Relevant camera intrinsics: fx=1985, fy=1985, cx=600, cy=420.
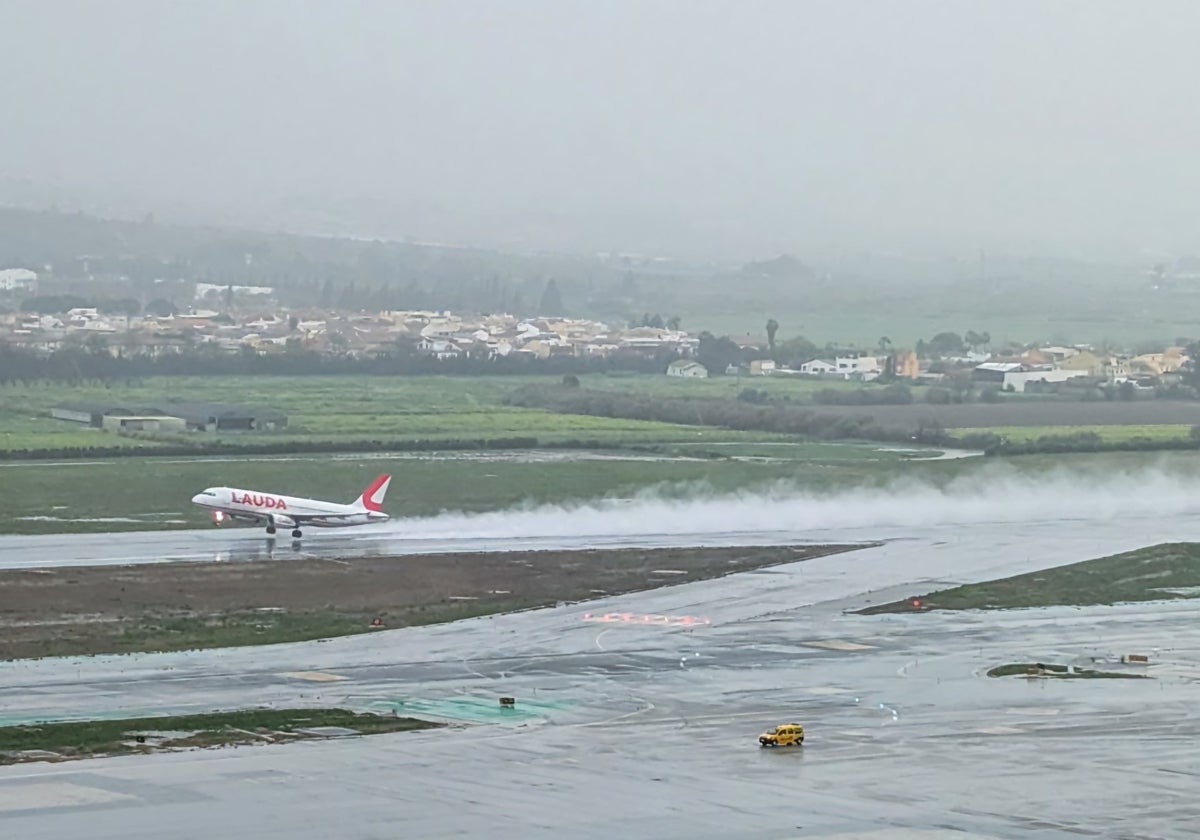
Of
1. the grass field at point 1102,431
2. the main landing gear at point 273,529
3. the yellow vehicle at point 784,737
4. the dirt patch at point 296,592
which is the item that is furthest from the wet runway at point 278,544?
the grass field at point 1102,431

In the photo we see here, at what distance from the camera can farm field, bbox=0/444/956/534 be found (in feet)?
382

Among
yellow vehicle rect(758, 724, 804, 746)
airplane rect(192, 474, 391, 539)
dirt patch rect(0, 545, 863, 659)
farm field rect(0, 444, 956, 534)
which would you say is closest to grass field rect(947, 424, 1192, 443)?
farm field rect(0, 444, 956, 534)

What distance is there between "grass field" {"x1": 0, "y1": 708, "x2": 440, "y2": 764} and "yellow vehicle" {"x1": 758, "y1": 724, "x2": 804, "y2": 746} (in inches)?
366

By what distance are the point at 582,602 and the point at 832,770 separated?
34.8 meters

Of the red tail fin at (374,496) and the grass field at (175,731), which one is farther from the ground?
the red tail fin at (374,496)

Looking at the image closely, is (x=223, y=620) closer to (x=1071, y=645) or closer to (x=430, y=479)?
(x=1071, y=645)

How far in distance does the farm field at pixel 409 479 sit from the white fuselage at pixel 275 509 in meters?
4.60

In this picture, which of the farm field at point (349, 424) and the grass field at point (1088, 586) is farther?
the farm field at point (349, 424)

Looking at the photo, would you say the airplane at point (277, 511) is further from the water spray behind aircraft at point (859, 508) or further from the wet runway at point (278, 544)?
the water spray behind aircraft at point (859, 508)

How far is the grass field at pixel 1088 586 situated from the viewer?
84938 mm

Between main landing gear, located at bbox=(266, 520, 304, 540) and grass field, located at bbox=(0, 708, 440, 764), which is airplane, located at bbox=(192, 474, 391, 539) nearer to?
main landing gear, located at bbox=(266, 520, 304, 540)

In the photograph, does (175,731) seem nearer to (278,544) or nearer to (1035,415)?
(278,544)

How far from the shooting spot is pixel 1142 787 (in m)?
46.1

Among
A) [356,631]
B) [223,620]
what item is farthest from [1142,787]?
[223,620]
